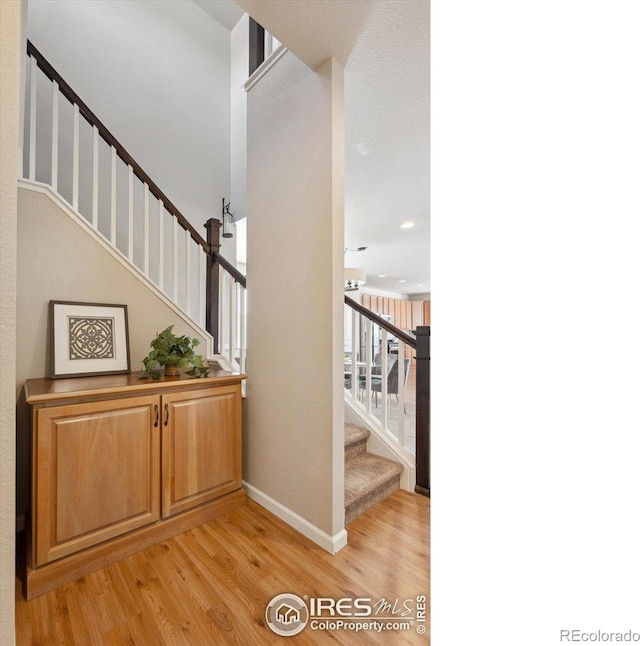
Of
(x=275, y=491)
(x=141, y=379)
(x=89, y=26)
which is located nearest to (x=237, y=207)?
(x=89, y=26)

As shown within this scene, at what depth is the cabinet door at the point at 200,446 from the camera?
5.64 ft

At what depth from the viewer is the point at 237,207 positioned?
414 centimetres

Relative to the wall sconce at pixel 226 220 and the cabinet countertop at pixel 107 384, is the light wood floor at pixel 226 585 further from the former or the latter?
the wall sconce at pixel 226 220

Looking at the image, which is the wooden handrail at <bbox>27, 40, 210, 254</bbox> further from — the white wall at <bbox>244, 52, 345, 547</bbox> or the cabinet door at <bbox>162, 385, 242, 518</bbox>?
the cabinet door at <bbox>162, 385, 242, 518</bbox>

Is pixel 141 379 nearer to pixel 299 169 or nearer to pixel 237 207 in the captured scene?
pixel 299 169

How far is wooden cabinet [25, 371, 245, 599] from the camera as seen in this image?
54.0 inches

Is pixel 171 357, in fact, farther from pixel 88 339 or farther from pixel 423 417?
pixel 423 417

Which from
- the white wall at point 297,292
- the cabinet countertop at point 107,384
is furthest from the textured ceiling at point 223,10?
the cabinet countertop at point 107,384

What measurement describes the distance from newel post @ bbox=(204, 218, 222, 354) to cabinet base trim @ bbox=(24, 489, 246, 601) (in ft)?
4.01

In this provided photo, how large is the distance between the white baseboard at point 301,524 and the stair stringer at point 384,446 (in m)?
0.73

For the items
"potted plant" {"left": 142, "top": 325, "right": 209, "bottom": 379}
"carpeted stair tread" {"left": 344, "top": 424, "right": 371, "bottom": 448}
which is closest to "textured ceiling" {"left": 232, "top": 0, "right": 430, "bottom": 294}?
"potted plant" {"left": 142, "top": 325, "right": 209, "bottom": 379}

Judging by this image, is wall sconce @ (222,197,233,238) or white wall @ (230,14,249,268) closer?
wall sconce @ (222,197,233,238)
